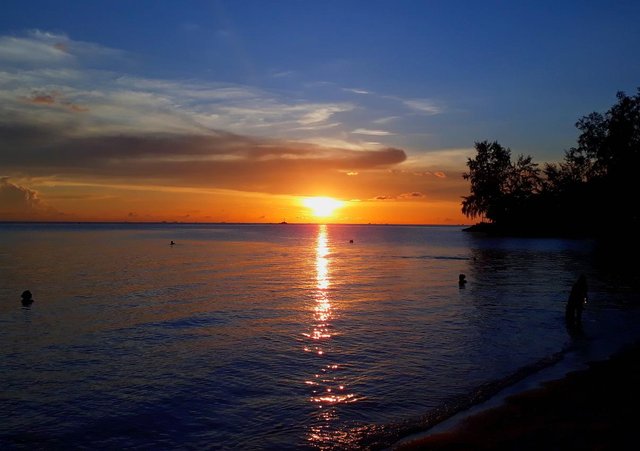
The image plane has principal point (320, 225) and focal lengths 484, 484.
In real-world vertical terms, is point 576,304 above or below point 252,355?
above

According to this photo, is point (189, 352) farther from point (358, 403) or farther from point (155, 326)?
point (358, 403)

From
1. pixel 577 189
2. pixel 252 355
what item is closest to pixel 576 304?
pixel 252 355

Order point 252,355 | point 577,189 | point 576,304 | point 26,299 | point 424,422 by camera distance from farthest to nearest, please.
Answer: point 577,189 < point 26,299 < point 576,304 < point 252,355 < point 424,422

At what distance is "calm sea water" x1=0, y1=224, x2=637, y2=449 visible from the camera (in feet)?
36.9

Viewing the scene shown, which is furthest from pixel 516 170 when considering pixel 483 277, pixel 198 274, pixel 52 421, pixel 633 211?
pixel 52 421

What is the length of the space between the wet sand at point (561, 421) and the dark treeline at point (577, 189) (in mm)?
82499

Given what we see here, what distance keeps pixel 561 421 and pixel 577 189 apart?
101314mm

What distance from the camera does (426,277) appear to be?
139 feet

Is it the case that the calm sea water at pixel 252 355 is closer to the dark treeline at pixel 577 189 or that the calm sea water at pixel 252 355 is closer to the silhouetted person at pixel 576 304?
the silhouetted person at pixel 576 304

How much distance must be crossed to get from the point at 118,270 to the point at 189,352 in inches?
1281

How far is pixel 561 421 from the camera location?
33.1 feet

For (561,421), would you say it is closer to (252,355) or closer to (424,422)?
(424,422)

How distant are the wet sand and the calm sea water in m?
1.71

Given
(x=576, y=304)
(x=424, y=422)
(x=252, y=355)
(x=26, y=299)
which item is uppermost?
(x=576, y=304)
